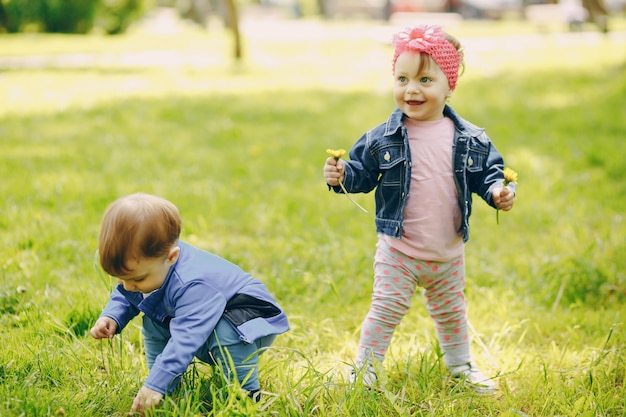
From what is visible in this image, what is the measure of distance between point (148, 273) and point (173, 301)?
5.4 inches

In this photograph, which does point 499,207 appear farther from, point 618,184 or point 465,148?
point 618,184

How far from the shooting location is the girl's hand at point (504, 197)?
2635 millimetres

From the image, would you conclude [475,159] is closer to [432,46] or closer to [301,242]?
[432,46]

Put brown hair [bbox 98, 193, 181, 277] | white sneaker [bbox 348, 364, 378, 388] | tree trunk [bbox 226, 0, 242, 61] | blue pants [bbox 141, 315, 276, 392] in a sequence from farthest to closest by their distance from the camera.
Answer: tree trunk [bbox 226, 0, 242, 61] → white sneaker [bbox 348, 364, 378, 388] → blue pants [bbox 141, 315, 276, 392] → brown hair [bbox 98, 193, 181, 277]

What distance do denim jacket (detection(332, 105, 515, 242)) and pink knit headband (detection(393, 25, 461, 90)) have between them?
0.66 ft

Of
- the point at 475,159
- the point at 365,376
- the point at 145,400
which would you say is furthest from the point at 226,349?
the point at 475,159

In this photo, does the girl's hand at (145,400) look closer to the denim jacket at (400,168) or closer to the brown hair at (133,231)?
the brown hair at (133,231)

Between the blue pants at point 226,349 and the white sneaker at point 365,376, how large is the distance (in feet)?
1.13

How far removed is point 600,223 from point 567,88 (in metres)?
6.12

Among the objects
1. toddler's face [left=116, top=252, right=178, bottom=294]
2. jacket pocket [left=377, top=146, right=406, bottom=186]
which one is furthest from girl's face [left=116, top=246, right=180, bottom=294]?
jacket pocket [left=377, top=146, right=406, bottom=186]

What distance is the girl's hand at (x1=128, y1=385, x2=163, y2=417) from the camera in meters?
2.33

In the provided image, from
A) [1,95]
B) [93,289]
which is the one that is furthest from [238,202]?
[1,95]

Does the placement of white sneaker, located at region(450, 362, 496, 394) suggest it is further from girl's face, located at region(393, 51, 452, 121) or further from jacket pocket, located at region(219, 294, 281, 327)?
girl's face, located at region(393, 51, 452, 121)

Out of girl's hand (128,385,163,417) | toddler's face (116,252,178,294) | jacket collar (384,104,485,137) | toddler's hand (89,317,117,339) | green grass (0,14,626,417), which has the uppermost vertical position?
jacket collar (384,104,485,137)
